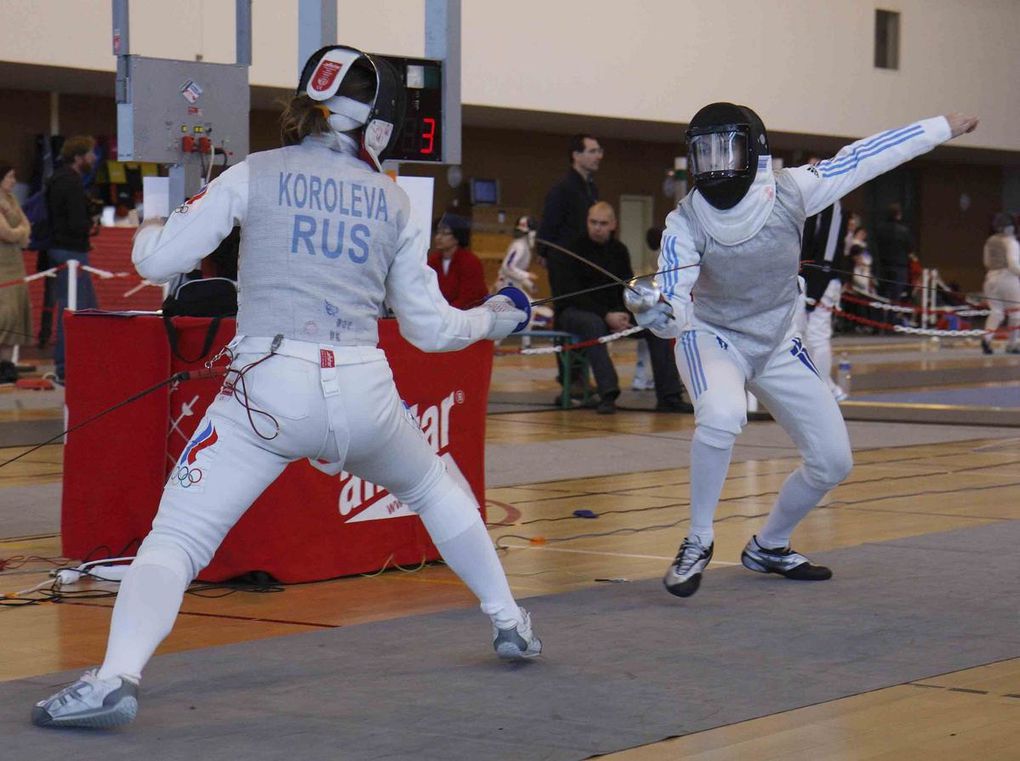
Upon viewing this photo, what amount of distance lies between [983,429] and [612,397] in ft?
8.11

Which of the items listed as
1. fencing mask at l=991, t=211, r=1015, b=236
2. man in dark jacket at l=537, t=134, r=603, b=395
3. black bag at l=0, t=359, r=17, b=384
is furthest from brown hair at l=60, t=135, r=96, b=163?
fencing mask at l=991, t=211, r=1015, b=236

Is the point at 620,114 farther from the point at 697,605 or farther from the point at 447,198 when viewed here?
the point at 697,605

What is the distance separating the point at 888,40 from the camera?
25.5m

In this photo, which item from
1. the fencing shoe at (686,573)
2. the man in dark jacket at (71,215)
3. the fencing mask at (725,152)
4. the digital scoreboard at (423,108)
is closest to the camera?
the fencing shoe at (686,573)

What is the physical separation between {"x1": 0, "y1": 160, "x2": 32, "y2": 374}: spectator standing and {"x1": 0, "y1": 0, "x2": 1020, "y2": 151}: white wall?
2265mm

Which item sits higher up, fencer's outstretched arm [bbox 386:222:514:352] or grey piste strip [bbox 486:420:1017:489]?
fencer's outstretched arm [bbox 386:222:514:352]

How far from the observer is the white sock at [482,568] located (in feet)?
13.4

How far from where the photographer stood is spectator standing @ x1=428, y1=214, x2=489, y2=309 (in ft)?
35.2

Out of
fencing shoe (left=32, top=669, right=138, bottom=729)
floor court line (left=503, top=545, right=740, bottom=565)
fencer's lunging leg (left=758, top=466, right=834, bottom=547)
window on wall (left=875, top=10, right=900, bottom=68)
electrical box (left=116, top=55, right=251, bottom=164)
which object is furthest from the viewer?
window on wall (left=875, top=10, right=900, bottom=68)

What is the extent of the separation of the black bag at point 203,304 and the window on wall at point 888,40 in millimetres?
21504

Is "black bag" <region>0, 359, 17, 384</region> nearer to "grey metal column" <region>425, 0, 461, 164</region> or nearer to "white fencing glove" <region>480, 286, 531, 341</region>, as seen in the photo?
"grey metal column" <region>425, 0, 461, 164</region>

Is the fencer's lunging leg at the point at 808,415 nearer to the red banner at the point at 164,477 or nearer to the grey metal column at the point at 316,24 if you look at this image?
the red banner at the point at 164,477

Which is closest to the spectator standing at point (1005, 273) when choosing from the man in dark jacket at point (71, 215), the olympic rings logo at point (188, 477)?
the man in dark jacket at point (71, 215)

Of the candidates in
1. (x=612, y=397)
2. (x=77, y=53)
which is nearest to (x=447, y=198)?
(x=77, y=53)
